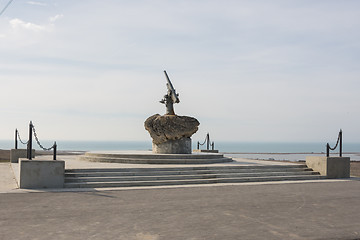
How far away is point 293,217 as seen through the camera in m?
7.86

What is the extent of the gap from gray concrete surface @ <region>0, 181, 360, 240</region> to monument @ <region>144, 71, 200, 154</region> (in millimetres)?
7352

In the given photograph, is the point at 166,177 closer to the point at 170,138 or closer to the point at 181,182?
the point at 181,182

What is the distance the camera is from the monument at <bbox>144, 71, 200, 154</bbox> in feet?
60.9

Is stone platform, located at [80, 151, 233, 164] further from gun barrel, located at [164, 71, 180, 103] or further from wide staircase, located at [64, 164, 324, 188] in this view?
gun barrel, located at [164, 71, 180, 103]

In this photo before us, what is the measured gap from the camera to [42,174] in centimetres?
1162

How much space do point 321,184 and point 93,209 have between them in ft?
27.3

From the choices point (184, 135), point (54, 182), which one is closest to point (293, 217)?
point (54, 182)

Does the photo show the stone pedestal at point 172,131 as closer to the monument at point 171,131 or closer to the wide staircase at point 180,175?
the monument at point 171,131

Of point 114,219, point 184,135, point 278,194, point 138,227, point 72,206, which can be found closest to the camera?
point 138,227

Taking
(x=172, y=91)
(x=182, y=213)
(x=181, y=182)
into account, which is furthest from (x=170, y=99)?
(x=182, y=213)

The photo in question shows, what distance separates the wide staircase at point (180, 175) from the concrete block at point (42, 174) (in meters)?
0.38

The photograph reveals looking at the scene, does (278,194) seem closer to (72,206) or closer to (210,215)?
(210,215)

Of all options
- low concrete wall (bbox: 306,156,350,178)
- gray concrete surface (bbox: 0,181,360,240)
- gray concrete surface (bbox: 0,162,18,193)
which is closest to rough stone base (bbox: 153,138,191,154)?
low concrete wall (bbox: 306,156,350,178)

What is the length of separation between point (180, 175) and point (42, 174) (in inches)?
179
